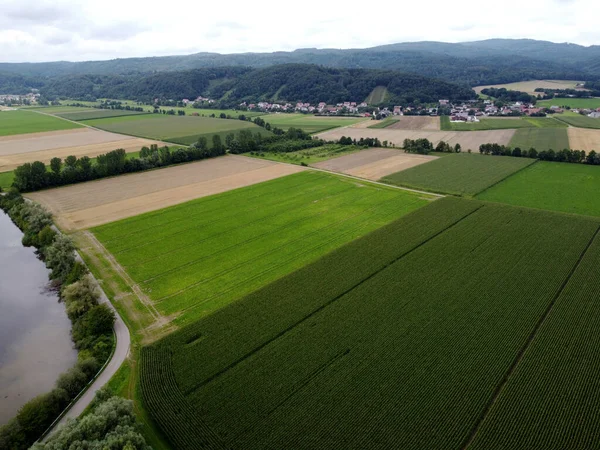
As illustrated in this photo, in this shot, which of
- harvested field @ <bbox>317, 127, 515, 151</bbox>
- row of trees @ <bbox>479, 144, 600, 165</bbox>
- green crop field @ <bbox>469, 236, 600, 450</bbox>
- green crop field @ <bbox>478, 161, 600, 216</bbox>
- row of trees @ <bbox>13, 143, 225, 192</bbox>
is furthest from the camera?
harvested field @ <bbox>317, 127, 515, 151</bbox>

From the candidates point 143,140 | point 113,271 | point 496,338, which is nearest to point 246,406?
point 496,338

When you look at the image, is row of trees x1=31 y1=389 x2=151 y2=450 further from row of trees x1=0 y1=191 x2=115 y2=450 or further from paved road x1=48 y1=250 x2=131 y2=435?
row of trees x1=0 y1=191 x2=115 y2=450

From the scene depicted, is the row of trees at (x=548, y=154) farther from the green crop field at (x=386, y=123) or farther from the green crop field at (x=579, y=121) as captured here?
the green crop field at (x=386, y=123)

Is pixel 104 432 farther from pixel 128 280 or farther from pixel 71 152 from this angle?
pixel 71 152

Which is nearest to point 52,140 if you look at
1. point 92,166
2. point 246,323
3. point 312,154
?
point 92,166

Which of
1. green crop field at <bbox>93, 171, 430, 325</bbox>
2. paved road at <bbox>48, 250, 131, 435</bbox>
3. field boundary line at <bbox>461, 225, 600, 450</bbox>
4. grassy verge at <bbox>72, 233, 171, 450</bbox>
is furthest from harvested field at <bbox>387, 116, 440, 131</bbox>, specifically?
paved road at <bbox>48, 250, 131, 435</bbox>

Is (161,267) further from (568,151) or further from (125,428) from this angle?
(568,151)
